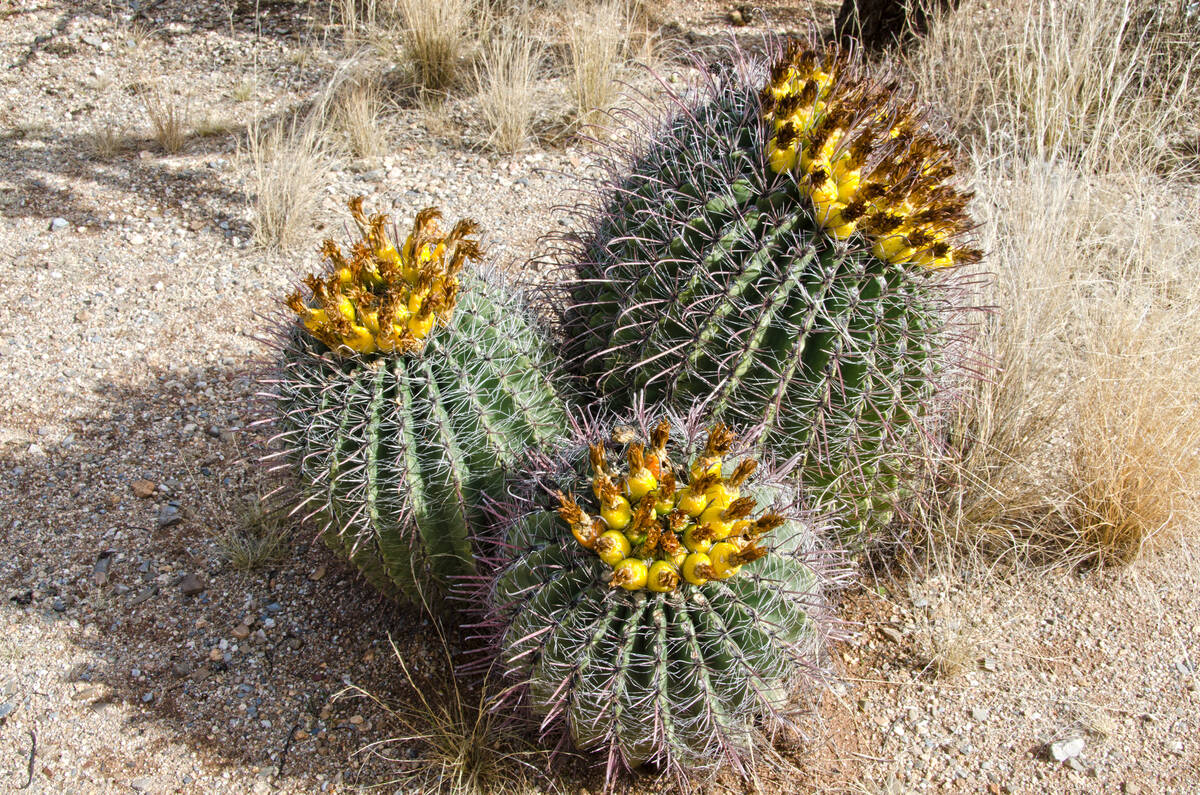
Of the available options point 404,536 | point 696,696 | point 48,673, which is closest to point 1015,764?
point 696,696

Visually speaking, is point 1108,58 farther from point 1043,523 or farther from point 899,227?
point 899,227

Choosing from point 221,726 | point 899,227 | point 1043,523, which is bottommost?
point 221,726

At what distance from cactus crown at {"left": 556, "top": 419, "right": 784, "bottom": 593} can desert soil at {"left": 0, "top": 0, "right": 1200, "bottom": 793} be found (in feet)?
2.68

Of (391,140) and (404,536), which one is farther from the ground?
(391,140)

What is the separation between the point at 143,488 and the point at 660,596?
2.47m

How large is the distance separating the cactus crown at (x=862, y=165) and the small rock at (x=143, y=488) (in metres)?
2.73

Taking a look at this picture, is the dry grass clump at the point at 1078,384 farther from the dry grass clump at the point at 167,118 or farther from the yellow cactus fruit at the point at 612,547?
the dry grass clump at the point at 167,118

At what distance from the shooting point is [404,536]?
2674 mm

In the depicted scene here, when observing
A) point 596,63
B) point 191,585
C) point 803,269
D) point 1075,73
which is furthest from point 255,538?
point 1075,73

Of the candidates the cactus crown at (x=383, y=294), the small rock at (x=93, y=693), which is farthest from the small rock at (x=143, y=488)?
the cactus crown at (x=383, y=294)

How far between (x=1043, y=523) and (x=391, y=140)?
4207 millimetres

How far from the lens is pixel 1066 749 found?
9.51 feet

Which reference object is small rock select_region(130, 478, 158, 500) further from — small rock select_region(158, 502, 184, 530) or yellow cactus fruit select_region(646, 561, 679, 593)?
yellow cactus fruit select_region(646, 561, 679, 593)

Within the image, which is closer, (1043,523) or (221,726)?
(221,726)
